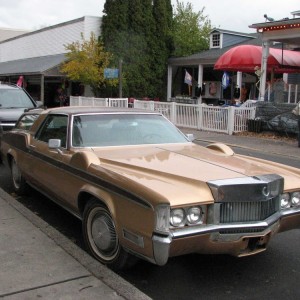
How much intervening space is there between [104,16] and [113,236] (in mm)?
25393

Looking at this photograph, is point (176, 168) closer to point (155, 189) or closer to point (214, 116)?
point (155, 189)

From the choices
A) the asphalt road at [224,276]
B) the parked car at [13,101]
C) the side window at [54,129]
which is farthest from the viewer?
the parked car at [13,101]

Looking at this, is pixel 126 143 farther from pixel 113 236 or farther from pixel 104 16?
pixel 104 16

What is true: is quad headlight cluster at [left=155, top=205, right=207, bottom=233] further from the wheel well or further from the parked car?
the parked car

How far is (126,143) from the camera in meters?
5.02

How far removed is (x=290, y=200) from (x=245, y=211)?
64 centimetres

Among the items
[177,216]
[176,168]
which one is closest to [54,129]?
[176,168]

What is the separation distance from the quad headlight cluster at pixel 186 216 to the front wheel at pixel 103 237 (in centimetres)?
71

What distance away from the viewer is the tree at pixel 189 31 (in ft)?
105

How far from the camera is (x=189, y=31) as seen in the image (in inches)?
1319

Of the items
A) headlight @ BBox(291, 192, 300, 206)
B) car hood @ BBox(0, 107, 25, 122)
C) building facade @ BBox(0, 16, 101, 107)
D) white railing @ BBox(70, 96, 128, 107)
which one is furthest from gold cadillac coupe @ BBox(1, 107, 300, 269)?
building facade @ BBox(0, 16, 101, 107)

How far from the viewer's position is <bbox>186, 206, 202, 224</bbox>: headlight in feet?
11.4

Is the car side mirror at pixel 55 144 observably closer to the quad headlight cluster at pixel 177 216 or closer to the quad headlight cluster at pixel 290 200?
the quad headlight cluster at pixel 177 216

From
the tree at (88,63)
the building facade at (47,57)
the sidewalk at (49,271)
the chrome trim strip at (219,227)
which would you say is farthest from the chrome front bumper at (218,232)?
the building facade at (47,57)
